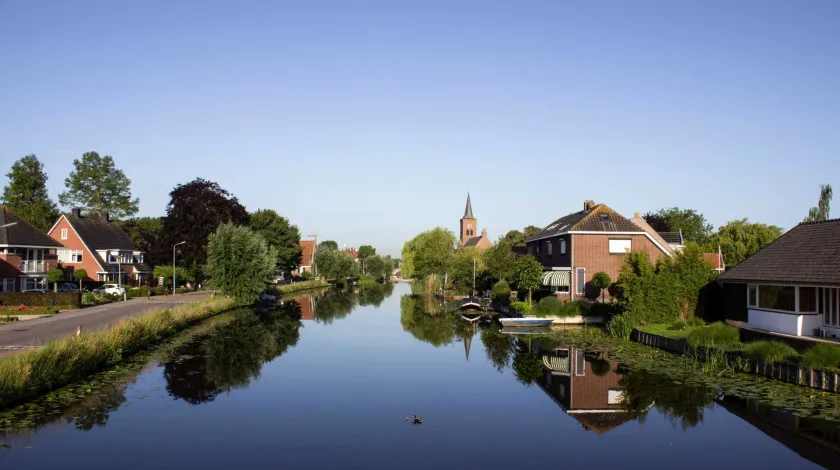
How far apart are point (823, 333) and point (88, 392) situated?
2653 centimetres

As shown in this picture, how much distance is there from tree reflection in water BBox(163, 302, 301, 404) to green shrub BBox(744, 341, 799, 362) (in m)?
18.5

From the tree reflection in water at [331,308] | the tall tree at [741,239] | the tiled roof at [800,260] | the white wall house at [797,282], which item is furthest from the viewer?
the tall tree at [741,239]

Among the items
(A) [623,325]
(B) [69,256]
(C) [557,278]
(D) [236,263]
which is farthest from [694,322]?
(B) [69,256]

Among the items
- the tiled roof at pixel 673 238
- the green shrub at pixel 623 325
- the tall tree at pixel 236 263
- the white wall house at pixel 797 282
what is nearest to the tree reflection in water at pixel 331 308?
the tall tree at pixel 236 263

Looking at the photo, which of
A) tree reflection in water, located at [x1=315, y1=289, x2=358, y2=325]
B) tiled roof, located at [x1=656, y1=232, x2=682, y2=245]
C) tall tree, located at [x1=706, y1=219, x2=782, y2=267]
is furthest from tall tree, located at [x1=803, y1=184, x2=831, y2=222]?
tree reflection in water, located at [x1=315, y1=289, x2=358, y2=325]

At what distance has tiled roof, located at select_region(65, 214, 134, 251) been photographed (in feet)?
212

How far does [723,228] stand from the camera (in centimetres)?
7794

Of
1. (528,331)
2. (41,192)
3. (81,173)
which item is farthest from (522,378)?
(81,173)

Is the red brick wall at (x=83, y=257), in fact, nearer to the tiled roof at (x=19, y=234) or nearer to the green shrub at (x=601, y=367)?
the tiled roof at (x=19, y=234)

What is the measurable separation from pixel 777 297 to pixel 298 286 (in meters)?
67.3

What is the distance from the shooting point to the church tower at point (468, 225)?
148750mm

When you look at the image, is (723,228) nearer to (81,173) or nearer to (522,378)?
(522,378)

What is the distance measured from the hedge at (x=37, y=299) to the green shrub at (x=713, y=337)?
39474mm

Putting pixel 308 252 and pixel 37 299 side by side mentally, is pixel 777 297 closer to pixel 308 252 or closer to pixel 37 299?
pixel 37 299
